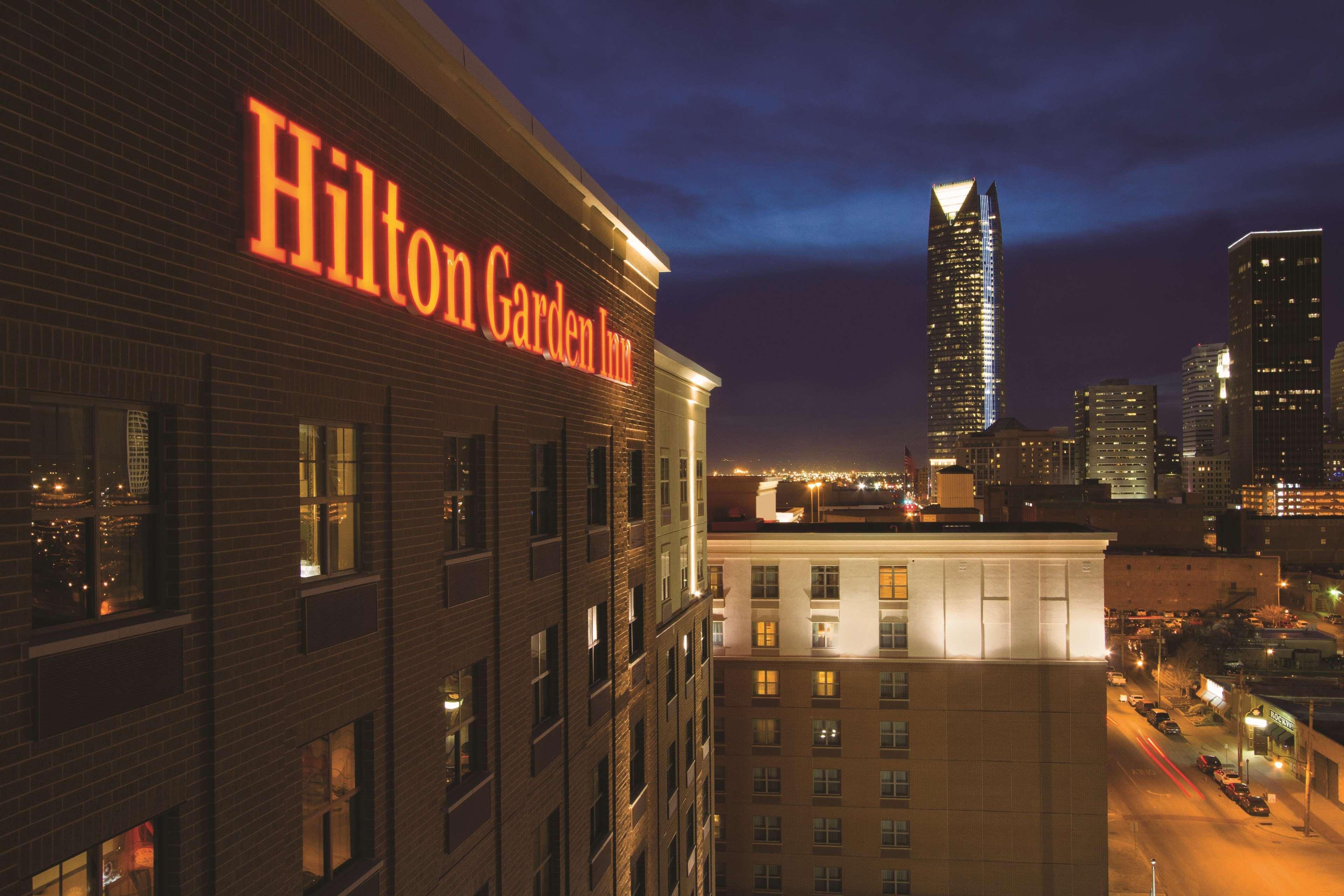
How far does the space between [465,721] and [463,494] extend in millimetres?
3430

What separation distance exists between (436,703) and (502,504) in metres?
3.29

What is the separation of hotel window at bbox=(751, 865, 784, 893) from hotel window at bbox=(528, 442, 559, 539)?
3391 cm

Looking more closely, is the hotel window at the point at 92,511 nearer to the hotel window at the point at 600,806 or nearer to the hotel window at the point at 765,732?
the hotel window at the point at 600,806

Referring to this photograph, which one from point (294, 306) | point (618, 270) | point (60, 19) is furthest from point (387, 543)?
point (618, 270)

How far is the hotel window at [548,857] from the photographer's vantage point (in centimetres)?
1386

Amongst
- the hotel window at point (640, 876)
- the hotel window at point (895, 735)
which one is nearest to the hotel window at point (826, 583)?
the hotel window at point (895, 735)

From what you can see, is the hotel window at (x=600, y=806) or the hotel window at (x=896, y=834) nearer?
the hotel window at (x=600, y=806)

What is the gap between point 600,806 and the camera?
17422 millimetres

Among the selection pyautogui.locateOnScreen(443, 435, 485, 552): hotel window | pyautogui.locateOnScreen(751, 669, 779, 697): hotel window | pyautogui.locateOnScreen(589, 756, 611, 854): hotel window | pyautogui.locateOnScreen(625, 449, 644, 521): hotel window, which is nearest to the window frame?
pyautogui.locateOnScreen(443, 435, 485, 552): hotel window

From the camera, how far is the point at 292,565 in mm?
7445

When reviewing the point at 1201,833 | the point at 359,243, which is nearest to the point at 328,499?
the point at 359,243

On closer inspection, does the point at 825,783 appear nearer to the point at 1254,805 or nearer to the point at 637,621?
the point at 637,621

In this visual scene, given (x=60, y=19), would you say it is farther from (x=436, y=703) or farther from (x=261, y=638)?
(x=436, y=703)

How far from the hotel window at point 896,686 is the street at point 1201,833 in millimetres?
16702
